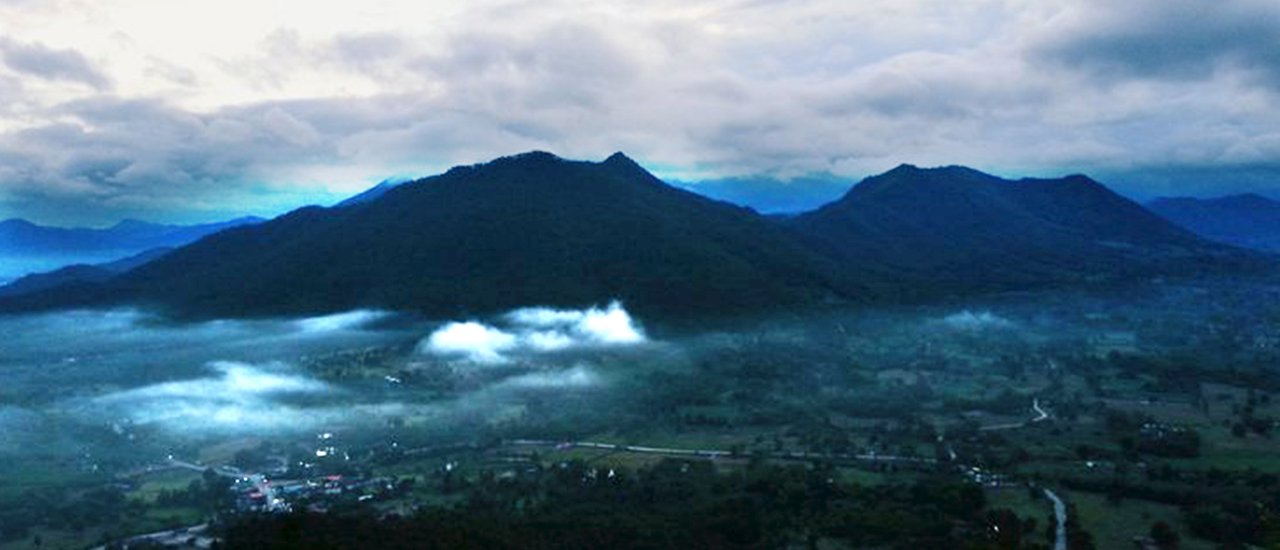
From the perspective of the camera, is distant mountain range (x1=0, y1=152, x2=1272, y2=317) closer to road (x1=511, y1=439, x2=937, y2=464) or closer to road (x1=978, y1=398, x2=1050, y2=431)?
road (x1=978, y1=398, x2=1050, y2=431)

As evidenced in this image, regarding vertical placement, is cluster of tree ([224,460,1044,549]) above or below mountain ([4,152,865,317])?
below

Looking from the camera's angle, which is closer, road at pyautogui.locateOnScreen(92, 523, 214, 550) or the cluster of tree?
the cluster of tree

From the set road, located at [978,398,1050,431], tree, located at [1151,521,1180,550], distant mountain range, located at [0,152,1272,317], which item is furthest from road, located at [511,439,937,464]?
distant mountain range, located at [0,152,1272,317]

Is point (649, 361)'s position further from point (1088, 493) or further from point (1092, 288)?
point (1092, 288)

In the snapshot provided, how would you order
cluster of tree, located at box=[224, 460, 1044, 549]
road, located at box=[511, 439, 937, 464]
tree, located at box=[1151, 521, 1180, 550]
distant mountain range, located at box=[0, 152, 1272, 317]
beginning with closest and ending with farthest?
cluster of tree, located at box=[224, 460, 1044, 549]
tree, located at box=[1151, 521, 1180, 550]
road, located at box=[511, 439, 937, 464]
distant mountain range, located at box=[0, 152, 1272, 317]

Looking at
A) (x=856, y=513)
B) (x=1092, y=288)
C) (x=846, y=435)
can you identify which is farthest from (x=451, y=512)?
(x=1092, y=288)

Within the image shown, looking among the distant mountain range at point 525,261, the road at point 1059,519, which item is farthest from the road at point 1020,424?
the distant mountain range at point 525,261

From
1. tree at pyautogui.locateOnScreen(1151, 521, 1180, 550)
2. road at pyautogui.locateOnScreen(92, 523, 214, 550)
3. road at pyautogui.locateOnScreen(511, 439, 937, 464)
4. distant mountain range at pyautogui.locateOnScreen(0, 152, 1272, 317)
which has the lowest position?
tree at pyautogui.locateOnScreen(1151, 521, 1180, 550)
